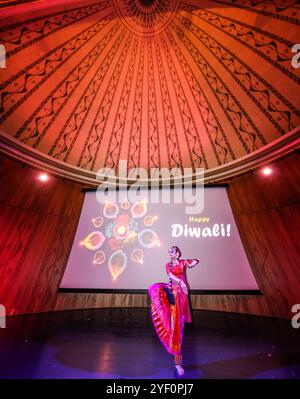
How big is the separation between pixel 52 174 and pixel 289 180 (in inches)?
276

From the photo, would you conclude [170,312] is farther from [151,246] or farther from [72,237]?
[72,237]

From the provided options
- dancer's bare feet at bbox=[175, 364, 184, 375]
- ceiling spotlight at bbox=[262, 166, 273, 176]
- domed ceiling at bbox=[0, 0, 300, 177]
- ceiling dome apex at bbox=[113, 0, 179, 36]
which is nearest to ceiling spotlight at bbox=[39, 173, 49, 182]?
domed ceiling at bbox=[0, 0, 300, 177]

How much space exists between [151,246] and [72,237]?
2581mm

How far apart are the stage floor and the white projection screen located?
1032mm

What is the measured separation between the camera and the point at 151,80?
6.08 m

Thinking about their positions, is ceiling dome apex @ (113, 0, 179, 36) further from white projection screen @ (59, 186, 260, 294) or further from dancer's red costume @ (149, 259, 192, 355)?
dancer's red costume @ (149, 259, 192, 355)

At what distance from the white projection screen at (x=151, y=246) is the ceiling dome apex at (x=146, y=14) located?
186 inches

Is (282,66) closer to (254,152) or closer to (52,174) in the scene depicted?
(254,152)

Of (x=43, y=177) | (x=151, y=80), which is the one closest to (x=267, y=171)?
(x=151, y=80)

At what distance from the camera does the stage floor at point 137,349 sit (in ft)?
7.48

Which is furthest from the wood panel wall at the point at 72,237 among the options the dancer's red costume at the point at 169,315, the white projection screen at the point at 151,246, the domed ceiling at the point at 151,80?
the dancer's red costume at the point at 169,315

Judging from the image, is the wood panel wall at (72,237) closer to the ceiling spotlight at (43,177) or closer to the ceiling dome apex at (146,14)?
the ceiling spotlight at (43,177)

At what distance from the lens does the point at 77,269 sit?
6.13 meters

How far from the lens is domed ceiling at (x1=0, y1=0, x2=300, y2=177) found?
4.57m
